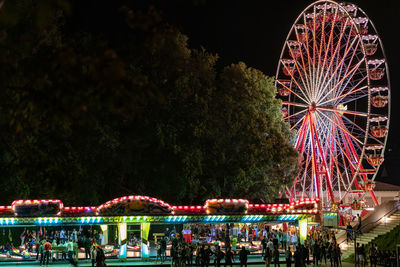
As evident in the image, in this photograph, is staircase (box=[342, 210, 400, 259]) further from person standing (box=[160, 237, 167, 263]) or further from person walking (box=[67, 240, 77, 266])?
person walking (box=[67, 240, 77, 266])

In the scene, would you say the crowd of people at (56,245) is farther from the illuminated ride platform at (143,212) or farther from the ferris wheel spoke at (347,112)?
the ferris wheel spoke at (347,112)

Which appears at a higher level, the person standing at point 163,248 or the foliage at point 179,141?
the foliage at point 179,141

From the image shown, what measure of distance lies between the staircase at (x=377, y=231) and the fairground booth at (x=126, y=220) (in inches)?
130

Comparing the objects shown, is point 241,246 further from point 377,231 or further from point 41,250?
point 41,250

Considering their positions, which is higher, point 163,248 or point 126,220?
point 126,220

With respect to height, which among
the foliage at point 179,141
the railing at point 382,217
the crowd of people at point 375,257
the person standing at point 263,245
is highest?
the foliage at point 179,141

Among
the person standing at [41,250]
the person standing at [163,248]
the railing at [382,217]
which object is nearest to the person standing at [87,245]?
the person standing at [41,250]

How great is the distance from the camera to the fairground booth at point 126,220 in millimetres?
31438

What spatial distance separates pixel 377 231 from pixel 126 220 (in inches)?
615

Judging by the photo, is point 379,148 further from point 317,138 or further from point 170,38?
point 170,38

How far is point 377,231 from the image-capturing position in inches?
1490

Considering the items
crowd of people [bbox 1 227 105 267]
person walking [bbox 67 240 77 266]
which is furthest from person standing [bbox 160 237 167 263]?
person walking [bbox 67 240 77 266]

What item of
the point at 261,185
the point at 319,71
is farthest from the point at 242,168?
the point at 319,71


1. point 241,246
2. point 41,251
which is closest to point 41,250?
point 41,251
